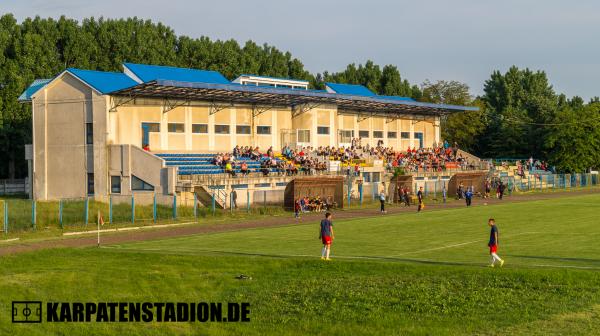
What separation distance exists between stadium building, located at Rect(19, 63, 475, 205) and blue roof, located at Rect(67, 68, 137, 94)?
0.09 metres

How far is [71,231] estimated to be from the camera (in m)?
46.1

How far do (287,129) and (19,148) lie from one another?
101ft

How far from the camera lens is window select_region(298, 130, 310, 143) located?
82.4 m

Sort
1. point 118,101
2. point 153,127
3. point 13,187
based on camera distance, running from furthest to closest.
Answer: point 13,187 < point 153,127 < point 118,101

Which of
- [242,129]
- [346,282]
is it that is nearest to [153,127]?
[242,129]

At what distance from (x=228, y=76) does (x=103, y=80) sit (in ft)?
143

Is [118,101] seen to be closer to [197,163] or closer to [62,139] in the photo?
[62,139]

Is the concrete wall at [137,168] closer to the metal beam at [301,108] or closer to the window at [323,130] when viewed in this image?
the metal beam at [301,108]

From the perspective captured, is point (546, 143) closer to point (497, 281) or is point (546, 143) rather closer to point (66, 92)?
point (66, 92)

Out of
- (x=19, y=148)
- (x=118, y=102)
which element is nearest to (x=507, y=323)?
(x=118, y=102)

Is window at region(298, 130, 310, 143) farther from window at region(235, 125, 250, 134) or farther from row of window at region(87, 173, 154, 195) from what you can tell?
row of window at region(87, 173, 154, 195)

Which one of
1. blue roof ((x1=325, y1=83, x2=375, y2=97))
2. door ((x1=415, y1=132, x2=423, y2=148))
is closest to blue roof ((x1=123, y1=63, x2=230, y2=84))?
blue roof ((x1=325, y1=83, x2=375, y2=97))

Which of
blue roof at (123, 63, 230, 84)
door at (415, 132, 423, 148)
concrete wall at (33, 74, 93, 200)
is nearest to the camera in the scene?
concrete wall at (33, 74, 93, 200)

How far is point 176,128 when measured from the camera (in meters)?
70.9
